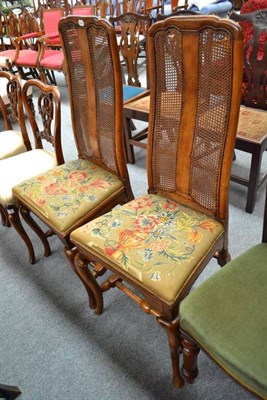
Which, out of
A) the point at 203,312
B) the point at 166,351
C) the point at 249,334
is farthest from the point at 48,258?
the point at 249,334

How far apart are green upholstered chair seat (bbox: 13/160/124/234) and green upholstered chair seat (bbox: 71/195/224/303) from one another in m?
0.13

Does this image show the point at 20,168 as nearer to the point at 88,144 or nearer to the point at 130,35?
the point at 88,144

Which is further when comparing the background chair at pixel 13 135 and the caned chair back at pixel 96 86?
the background chair at pixel 13 135

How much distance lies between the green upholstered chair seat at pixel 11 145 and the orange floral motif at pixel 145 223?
3.82 feet

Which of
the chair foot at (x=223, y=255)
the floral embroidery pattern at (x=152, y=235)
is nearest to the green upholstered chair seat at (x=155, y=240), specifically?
the floral embroidery pattern at (x=152, y=235)

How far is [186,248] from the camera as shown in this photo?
0.99 meters

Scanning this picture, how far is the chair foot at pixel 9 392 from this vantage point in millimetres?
1031

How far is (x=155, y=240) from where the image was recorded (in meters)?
1.04

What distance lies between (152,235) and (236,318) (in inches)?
A: 15.3

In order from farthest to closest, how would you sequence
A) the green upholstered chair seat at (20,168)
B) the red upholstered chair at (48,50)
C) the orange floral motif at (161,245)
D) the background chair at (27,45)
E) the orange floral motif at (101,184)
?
1. the background chair at (27,45)
2. the red upholstered chair at (48,50)
3. the green upholstered chair seat at (20,168)
4. the orange floral motif at (101,184)
5. the orange floral motif at (161,245)

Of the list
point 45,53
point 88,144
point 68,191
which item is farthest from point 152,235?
point 45,53

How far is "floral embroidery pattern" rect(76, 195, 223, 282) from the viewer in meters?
0.96

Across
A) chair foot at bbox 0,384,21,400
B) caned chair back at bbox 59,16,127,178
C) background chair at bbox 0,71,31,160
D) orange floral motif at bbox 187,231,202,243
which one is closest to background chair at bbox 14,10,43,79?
background chair at bbox 0,71,31,160

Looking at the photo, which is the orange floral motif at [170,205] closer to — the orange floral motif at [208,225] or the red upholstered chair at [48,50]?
the orange floral motif at [208,225]
